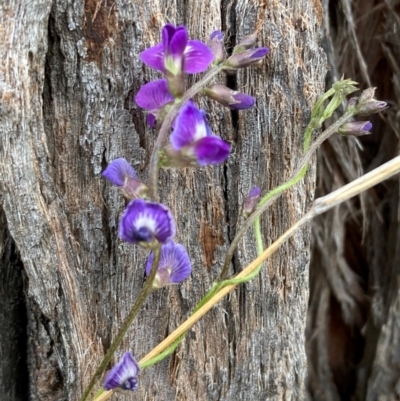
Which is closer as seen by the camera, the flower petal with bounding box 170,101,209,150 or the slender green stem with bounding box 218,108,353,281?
the flower petal with bounding box 170,101,209,150

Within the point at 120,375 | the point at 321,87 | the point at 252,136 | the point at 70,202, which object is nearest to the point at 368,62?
the point at 321,87

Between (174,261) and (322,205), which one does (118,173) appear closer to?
(174,261)

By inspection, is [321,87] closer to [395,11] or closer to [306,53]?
[306,53]

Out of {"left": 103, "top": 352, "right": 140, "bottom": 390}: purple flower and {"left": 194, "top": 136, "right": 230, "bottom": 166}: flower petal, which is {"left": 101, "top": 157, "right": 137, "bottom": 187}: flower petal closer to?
{"left": 194, "top": 136, "right": 230, "bottom": 166}: flower petal

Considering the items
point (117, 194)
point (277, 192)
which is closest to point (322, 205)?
point (277, 192)

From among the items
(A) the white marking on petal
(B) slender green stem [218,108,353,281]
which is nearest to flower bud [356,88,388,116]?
(B) slender green stem [218,108,353,281]

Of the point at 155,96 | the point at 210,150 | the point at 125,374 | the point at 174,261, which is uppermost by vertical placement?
the point at 155,96

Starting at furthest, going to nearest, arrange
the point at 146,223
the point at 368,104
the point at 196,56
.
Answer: the point at 368,104, the point at 196,56, the point at 146,223
